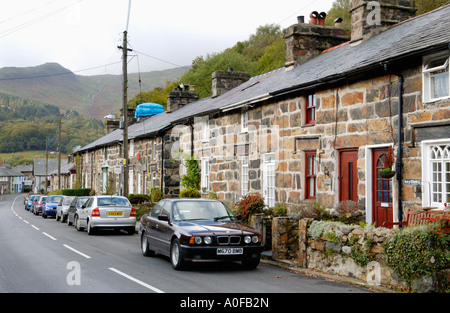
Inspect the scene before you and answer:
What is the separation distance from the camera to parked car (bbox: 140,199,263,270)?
33.9 ft

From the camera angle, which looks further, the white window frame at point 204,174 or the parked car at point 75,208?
the white window frame at point 204,174

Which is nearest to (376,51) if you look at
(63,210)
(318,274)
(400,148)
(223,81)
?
(400,148)

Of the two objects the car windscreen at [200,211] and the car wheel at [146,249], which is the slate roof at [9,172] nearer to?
the car wheel at [146,249]

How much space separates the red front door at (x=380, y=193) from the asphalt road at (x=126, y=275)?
11.1 feet

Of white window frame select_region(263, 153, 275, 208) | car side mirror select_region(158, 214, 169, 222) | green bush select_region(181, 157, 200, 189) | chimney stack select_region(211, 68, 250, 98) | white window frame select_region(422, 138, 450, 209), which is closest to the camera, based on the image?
white window frame select_region(422, 138, 450, 209)

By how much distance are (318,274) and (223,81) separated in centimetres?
2215

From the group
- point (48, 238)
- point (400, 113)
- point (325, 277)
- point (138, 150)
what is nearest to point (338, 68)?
point (400, 113)

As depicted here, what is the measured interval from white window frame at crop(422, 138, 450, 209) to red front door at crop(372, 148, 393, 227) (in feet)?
4.30

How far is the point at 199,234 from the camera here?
10.4 m

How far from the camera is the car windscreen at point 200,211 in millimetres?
11648

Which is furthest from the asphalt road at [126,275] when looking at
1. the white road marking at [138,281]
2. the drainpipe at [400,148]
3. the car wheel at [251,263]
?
the drainpipe at [400,148]

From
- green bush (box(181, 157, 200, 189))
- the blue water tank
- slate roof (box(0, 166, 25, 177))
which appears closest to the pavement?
green bush (box(181, 157, 200, 189))

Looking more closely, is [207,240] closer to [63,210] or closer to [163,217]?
[163,217]

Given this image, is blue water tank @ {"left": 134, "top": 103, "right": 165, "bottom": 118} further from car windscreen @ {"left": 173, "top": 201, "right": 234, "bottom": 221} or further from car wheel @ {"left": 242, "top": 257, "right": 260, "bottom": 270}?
car wheel @ {"left": 242, "top": 257, "right": 260, "bottom": 270}
